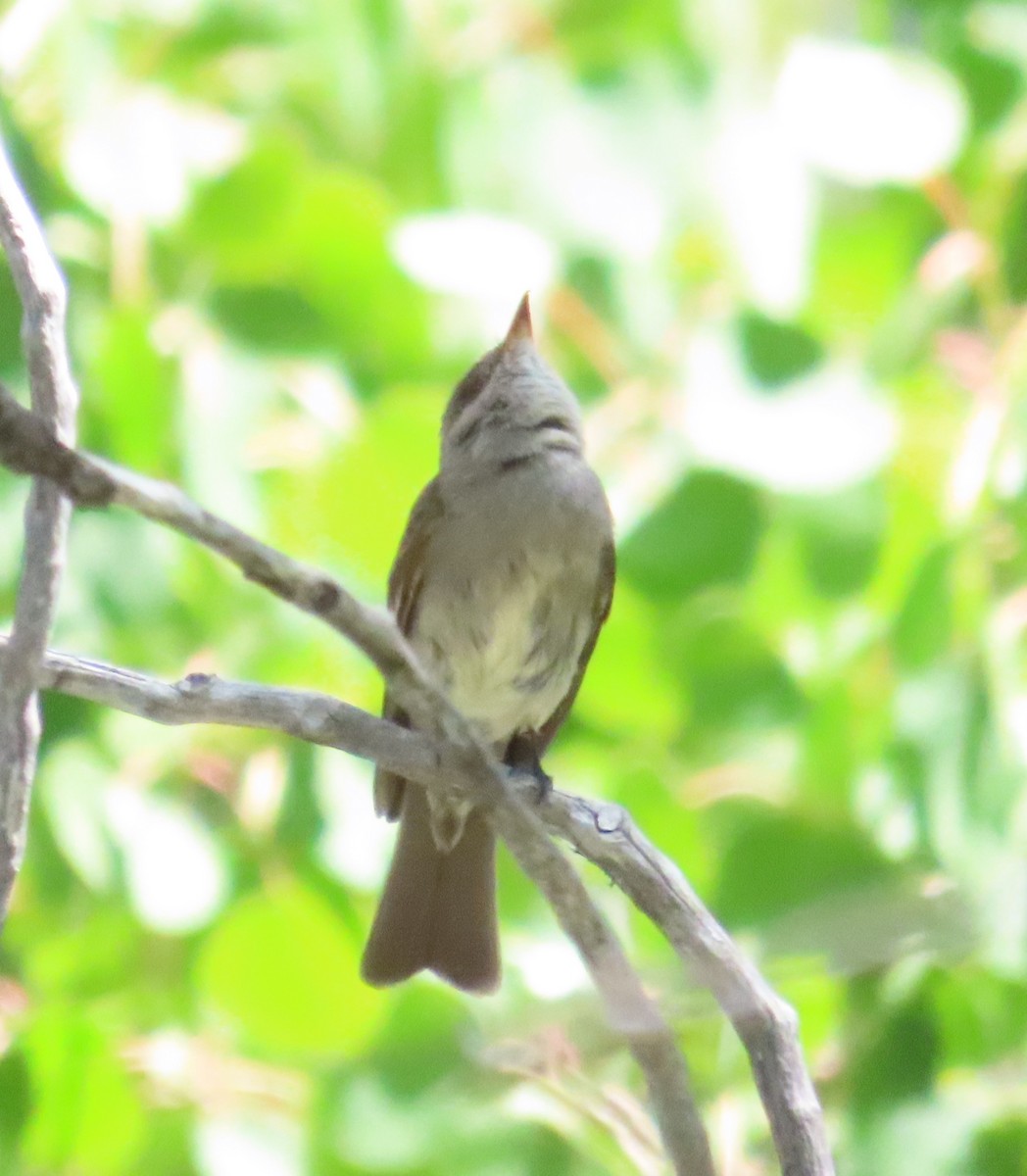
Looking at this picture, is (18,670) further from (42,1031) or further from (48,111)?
(48,111)

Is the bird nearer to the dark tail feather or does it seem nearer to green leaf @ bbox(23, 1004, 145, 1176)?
the dark tail feather

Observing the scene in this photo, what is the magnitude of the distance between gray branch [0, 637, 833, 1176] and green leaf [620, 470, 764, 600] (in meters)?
1.20

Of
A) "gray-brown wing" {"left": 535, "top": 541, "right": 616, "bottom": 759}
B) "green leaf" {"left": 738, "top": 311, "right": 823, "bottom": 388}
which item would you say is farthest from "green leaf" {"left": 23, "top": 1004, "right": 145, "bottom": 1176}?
"green leaf" {"left": 738, "top": 311, "right": 823, "bottom": 388}

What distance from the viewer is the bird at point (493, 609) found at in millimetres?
2953

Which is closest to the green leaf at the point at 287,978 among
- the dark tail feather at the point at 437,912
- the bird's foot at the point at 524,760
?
the dark tail feather at the point at 437,912

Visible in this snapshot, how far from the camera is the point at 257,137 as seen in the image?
3.19 meters

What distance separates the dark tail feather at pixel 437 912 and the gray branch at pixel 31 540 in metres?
1.44

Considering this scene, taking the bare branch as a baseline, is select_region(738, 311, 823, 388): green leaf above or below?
above

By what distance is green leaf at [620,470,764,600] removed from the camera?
2986 millimetres

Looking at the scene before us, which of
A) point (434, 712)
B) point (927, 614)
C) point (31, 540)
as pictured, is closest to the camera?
point (31, 540)

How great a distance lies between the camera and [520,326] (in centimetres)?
314

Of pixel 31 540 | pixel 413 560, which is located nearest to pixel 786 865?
pixel 413 560

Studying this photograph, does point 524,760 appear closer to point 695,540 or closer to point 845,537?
point 695,540

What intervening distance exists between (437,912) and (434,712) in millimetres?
1498
